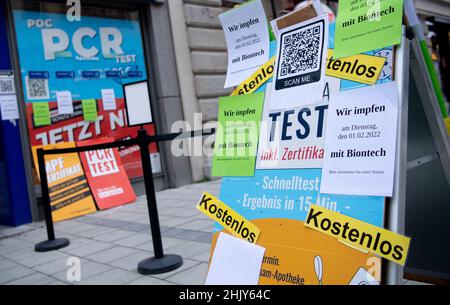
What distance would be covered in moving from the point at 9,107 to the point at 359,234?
522 cm

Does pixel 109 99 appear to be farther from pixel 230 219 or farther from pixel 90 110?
pixel 230 219

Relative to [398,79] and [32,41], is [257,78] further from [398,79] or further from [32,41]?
[32,41]

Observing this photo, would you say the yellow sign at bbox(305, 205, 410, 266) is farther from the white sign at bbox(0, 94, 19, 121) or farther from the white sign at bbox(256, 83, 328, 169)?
the white sign at bbox(0, 94, 19, 121)

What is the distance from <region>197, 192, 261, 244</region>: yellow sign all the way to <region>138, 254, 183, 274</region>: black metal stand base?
1287 mm

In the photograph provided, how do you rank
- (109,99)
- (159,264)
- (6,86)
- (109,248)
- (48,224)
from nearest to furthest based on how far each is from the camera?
(159,264) → (109,248) → (48,224) → (6,86) → (109,99)

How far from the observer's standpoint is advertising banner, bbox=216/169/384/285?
1428mm

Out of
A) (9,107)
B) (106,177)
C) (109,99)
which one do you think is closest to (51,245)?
(106,177)

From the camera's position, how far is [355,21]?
158cm

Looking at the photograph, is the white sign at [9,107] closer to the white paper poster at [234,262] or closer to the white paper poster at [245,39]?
the white paper poster at [245,39]

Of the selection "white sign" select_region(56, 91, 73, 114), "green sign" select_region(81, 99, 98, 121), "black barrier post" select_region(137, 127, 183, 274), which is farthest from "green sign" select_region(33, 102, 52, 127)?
"black barrier post" select_region(137, 127, 183, 274)

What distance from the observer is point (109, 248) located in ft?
12.6

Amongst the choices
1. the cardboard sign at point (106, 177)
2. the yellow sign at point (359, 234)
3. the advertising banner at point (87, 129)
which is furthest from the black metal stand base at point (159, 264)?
the advertising banner at point (87, 129)

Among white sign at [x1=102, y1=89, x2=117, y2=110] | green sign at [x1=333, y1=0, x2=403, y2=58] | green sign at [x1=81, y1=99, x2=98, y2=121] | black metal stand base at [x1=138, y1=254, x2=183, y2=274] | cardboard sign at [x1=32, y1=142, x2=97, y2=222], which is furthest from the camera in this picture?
white sign at [x1=102, y1=89, x2=117, y2=110]

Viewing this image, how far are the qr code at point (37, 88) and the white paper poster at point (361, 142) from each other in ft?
16.8
